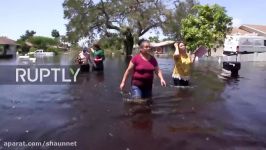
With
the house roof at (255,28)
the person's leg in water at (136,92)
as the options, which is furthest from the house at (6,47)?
the person's leg in water at (136,92)

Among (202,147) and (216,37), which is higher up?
(216,37)

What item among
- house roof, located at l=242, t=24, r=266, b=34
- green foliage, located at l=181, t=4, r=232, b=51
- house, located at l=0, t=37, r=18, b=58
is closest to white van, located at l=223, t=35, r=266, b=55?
green foliage, located at l=181, t=4, r=232, b=51

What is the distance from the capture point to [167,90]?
1283cm

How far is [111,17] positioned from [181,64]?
40438 millimetres

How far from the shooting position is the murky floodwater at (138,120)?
20.9 feet

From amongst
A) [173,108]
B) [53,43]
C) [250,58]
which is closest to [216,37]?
[250,58]

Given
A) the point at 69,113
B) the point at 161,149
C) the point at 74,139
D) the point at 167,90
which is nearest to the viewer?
the point at 161,149

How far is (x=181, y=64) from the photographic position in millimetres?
12297

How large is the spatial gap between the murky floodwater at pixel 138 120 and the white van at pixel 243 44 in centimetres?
3761

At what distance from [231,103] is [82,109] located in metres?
3.85

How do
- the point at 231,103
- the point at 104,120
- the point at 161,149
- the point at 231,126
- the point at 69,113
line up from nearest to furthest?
the point at 161,149 → the point at 231,126 → the point at 104,120 → the point at 69,113 → the point at 231,103

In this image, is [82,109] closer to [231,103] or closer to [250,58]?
[231,103]

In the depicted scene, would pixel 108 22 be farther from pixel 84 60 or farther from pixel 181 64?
pixel 181 64

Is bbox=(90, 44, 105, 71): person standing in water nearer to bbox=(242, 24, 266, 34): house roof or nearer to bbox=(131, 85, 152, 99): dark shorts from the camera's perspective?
bbox=(131, 85, 152, 99): dark shorts
